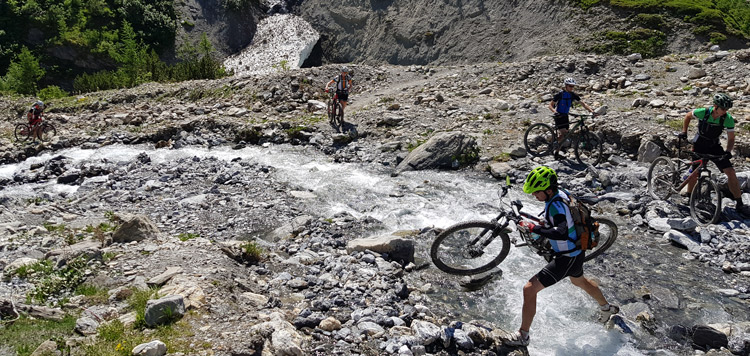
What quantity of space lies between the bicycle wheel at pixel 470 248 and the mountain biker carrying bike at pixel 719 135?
5507 millimetres

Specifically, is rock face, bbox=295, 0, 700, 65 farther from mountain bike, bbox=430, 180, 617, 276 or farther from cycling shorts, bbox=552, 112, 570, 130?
mountain bike, bbox=430, 180, 617, 276

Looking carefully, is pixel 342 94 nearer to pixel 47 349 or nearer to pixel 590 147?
pixel 590 147

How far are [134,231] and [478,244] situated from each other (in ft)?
22.5

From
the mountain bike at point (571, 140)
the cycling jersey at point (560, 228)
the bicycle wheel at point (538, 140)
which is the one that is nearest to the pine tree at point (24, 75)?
the bicycle wheel at point (538, 140)

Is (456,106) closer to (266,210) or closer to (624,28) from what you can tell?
(266,210)

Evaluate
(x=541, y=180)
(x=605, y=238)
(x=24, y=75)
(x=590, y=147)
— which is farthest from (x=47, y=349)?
(x=24, y=75)

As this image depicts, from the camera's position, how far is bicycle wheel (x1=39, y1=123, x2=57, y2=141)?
66.0 ft

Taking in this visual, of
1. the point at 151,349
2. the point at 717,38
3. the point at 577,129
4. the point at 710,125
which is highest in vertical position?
the point at 717,38

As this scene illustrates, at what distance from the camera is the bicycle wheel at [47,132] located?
2012 cm

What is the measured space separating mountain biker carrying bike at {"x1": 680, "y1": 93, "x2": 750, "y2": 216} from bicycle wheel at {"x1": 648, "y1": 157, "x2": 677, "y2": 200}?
1.81 ft

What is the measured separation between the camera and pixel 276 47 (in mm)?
51719

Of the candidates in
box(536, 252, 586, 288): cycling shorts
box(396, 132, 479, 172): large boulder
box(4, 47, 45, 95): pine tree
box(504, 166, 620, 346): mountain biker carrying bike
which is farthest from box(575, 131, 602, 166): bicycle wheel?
box(4, 47, 45, 95): pine tree

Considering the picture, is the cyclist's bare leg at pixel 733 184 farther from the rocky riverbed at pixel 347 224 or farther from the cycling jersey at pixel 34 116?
the cycling jersey at pixel 34 116

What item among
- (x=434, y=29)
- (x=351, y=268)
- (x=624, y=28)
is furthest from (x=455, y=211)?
(x=434, y=29)
